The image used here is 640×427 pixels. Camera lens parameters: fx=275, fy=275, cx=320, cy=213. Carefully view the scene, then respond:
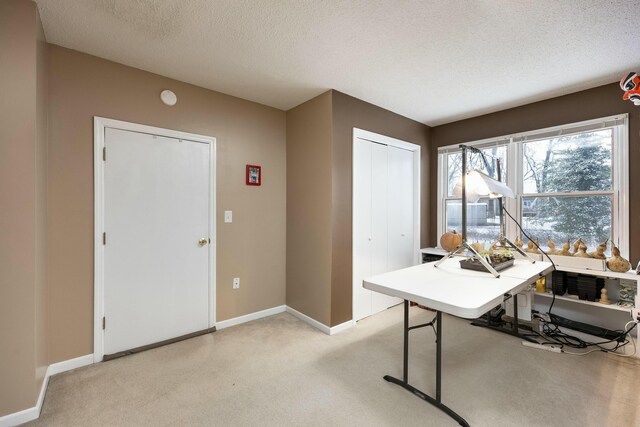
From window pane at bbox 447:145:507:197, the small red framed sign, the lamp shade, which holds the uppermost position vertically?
window pane at bbox 447:145:507:197

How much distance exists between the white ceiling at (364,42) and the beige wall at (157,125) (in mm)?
192

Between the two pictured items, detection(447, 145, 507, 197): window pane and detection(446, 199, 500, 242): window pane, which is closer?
detection(447, 145, 507, 197): window pane

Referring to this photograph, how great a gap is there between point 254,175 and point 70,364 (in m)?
2.28

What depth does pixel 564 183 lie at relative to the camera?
9.93ft

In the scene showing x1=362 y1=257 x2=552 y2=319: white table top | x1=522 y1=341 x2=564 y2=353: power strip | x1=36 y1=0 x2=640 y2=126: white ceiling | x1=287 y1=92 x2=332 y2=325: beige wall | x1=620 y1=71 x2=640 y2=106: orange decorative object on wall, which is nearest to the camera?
x1=362 y1=257 x2=552 y2=319: white table top

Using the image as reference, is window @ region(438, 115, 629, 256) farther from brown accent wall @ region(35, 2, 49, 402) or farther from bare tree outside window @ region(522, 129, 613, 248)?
brown accent wall @ region(35, 2, 49, 402)

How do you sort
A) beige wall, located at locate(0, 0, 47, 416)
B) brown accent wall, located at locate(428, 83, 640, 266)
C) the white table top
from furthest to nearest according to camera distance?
1. brown accent wall, located at locate(428, 83, 640, 266)
2. beige wall, located at locate(0, 0, 47, 416)
3. the white table top

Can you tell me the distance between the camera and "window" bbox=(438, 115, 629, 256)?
2.71 meters

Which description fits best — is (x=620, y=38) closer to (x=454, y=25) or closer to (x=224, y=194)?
(x=454, y=25)

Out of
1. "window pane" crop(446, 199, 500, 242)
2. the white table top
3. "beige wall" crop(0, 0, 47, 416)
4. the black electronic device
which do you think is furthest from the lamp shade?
"beige wall" crop(0, 0, 47, 416)

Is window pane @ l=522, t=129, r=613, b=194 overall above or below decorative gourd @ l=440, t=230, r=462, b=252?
above

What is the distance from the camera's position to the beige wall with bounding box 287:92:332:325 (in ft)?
9.59

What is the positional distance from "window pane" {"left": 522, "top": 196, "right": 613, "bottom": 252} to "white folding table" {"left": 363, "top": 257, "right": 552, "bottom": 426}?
3.15 ft

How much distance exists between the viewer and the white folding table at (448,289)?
1468mm
